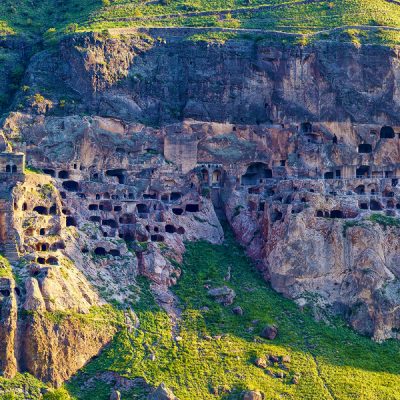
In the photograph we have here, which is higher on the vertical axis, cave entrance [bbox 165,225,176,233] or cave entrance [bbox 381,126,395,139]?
cave entrance [bbox 381,126,395,139]

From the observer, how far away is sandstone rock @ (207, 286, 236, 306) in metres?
102

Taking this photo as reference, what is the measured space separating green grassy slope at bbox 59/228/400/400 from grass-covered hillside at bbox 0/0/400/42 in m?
34.0

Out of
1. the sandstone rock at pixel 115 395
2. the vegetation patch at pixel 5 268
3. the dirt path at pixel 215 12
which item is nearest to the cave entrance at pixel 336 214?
the sandstone rock at pixel 115 395

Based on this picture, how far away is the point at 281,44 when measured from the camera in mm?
120312

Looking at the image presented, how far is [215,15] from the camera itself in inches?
5118

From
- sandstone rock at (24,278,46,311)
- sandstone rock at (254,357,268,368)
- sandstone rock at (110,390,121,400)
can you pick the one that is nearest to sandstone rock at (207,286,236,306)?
sandstone rock at (254,357,268,368)

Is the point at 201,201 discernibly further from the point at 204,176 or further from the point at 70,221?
the point at 70,221

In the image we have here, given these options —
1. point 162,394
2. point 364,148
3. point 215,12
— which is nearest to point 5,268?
point 162,394

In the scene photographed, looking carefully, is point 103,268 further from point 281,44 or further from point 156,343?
point 281,44

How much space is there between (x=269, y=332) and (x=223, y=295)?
6.20m

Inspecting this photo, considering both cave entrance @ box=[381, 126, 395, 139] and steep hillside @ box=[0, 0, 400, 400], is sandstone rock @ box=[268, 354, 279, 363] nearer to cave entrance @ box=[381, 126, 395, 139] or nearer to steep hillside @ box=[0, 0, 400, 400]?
steep hillside @ box=[0, 0, 400, 400]

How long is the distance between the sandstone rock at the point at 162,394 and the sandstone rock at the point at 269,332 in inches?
455

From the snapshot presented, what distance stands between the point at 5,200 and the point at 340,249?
30.3m

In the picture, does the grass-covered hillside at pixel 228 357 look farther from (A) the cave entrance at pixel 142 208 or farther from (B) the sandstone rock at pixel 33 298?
(A) the cave entrance at pixel 142 208
